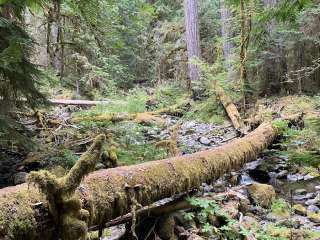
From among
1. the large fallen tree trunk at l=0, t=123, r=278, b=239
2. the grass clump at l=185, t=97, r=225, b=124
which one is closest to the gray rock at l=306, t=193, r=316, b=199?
the large fallen tree trunk at l=0, t=123, r=278, b=239

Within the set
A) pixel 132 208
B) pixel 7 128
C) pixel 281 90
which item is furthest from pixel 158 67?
→ pixel 132 208

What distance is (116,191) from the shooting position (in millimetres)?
3650

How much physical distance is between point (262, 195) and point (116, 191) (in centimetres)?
328

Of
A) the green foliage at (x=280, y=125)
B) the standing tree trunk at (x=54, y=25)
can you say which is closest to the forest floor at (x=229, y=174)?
the green foliage at (x=280, y=125)

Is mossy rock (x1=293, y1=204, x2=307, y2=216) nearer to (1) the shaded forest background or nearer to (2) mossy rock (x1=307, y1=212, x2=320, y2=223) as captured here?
(2) mossy rock (x1=307, y1=212, x2=320, y2=223)

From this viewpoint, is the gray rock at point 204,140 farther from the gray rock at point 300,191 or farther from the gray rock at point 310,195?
the gray rock at point 310,195

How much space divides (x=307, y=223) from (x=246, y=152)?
2095 millimetres

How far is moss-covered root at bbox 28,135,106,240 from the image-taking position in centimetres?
263

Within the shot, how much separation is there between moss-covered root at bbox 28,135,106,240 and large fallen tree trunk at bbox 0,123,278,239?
13 cm

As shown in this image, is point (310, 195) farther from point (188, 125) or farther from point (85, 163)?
point (188, 125)

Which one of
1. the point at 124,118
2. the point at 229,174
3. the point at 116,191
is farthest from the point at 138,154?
the point at 116,191

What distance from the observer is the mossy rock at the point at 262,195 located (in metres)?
6.16

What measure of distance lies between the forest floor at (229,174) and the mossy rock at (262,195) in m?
0.01

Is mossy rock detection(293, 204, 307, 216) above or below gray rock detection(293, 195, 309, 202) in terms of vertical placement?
above
